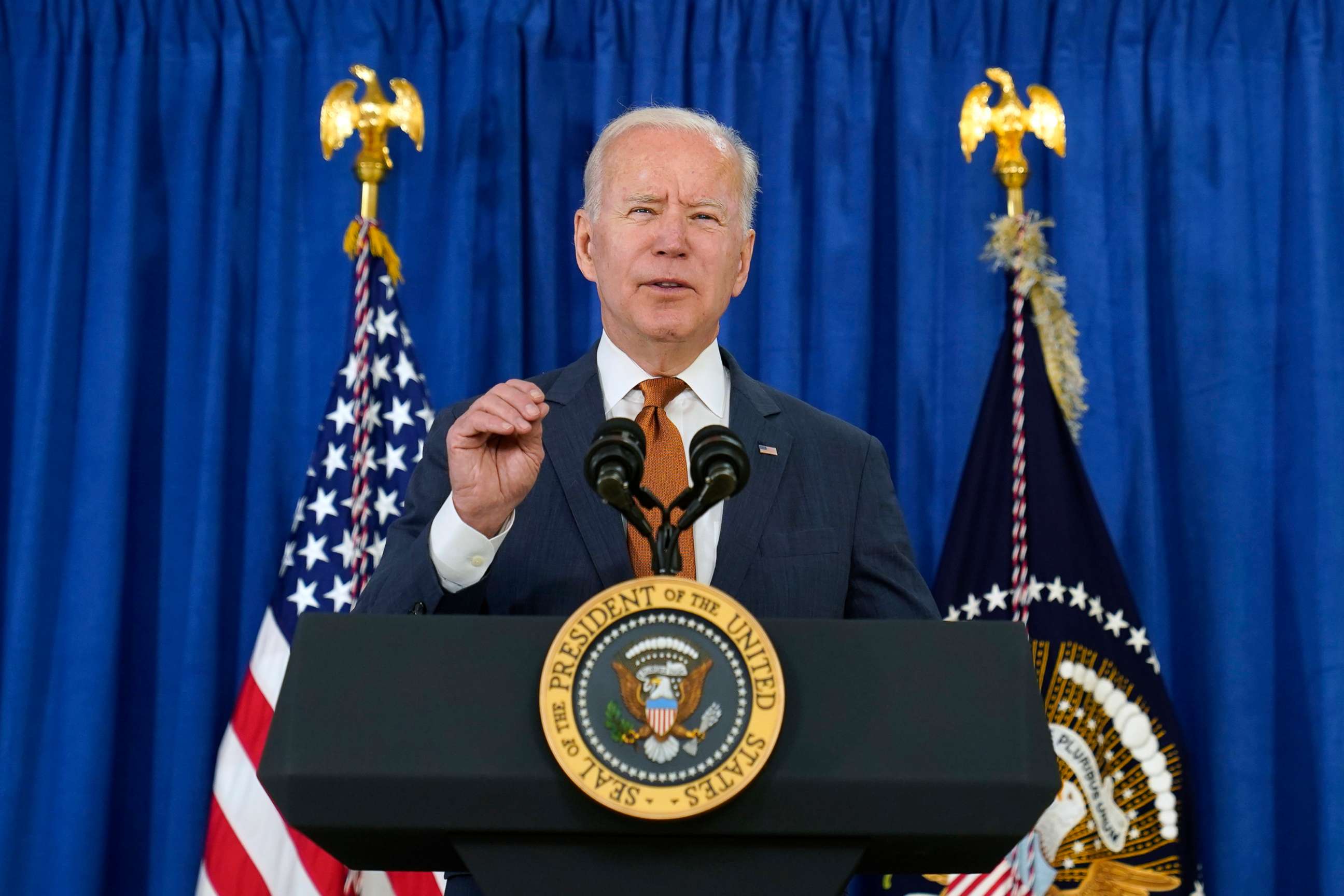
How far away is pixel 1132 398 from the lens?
3.14 meters

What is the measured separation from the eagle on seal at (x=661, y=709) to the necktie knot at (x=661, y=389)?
0.71 m

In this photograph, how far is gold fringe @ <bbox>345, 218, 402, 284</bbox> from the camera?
294 cm

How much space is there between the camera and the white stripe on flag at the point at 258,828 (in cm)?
271

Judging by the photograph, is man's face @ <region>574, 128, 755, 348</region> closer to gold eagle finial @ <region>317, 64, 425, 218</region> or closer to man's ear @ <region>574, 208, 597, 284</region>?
man's ear @ <region>574, 208, 597, 284</region>

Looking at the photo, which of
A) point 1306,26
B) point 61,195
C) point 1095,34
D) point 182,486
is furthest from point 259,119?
point 1306,26

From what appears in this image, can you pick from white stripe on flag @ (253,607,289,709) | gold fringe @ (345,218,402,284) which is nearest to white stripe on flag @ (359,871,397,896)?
white stripe on flag @ (253,607,289,709)

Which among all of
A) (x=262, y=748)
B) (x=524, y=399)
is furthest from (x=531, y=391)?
(x=262, y=748)

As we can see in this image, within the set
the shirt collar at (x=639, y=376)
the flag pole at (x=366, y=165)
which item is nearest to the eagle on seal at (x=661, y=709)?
the shirt collar at (x=639, y=376)

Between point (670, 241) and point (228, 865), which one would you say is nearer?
point (670, 241)

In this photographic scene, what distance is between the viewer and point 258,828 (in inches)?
108

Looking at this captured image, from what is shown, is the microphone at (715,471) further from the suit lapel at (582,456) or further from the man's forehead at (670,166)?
the man's forehead at (670,166)

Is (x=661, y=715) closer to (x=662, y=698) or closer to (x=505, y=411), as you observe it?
(x=662, y=698)

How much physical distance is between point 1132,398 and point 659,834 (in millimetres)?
2382

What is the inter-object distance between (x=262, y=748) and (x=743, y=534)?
1.49 m
